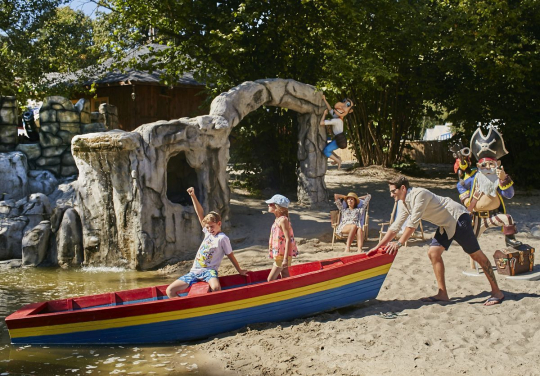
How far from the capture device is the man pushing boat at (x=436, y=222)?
7289mm

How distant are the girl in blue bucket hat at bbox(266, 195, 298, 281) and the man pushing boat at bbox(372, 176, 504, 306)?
1179 millimetres

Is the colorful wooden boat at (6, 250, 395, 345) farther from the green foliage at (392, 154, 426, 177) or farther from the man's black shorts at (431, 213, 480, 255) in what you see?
the green foliage at (392, 154, 426, 177)

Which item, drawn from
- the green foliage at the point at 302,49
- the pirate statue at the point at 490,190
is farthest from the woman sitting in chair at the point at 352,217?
the green foliage at the point at 302,49

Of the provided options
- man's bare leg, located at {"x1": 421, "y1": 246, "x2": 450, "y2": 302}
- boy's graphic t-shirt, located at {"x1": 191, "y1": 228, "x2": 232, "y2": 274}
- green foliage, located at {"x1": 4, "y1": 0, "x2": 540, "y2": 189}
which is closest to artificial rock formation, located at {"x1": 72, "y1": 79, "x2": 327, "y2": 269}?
green foliage, located at {"x1": 4, "y1": 0, "x2": 540, "y2": 189}

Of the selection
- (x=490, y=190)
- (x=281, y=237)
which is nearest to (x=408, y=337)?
(x=281, y=237)

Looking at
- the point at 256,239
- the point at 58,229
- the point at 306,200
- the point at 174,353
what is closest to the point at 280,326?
the point at 174,353

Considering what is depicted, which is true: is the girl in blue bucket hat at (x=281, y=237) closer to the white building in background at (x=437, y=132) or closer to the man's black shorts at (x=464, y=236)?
the man's black shorts at (x=464, y=236)

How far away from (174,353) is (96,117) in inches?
493

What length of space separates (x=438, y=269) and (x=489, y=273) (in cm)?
61

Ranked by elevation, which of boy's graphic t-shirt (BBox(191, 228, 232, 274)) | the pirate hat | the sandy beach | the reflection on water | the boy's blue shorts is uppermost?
the pirate hat

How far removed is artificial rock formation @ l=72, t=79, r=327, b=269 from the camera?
39.0ft

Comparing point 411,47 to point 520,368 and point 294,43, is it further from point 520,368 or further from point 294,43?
point 520,368

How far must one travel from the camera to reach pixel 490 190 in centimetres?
898

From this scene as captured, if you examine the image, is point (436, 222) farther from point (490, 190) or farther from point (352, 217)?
point (352, 217)
